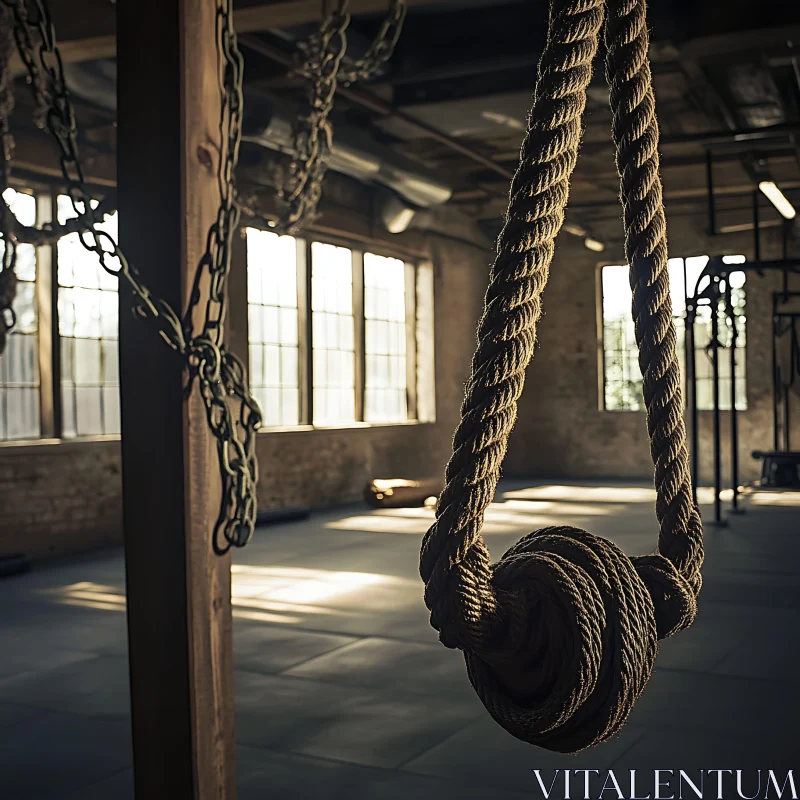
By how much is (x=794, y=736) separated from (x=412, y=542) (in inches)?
183

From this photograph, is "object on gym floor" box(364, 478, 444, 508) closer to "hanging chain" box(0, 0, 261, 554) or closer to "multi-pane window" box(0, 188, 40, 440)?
"multi-pane window" box(0, 188, 40, 440)

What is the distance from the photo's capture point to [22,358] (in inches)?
290

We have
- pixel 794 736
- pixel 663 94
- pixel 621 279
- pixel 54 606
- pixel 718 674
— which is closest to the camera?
pixel 794 736

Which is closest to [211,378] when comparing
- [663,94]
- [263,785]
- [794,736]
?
[263,785]

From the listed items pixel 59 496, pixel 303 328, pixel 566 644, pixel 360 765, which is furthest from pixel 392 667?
pixel 303 328

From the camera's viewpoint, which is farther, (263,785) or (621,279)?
(621,279)

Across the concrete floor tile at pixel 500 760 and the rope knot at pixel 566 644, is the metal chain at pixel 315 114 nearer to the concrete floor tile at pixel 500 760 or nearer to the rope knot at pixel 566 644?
the concrete floor tile at pixel 500 760

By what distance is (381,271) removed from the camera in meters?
11.7

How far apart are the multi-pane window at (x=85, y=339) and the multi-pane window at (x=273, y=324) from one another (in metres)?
1.74

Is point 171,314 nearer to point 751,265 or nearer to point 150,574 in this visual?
point 150,574

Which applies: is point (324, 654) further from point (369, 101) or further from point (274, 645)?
point (369, 101)

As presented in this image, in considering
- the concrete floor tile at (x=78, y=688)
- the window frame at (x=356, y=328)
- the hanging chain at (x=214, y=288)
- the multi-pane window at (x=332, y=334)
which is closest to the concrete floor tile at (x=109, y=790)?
the concrete floor tile at (x=78, y=688)

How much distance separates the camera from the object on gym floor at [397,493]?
33.2 ft

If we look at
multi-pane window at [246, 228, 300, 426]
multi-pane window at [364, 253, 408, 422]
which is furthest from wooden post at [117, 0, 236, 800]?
multi-pane window at [364, 253, 408, 422]
